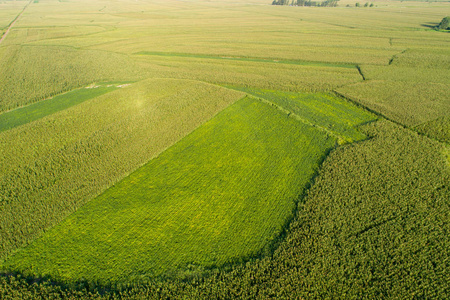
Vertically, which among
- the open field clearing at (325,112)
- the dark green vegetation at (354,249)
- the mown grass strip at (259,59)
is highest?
the mown grass strip at (259,59)

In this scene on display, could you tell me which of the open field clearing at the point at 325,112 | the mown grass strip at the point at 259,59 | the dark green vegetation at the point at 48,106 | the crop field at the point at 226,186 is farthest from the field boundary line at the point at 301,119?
the dark green vegetation at the point at 48,106

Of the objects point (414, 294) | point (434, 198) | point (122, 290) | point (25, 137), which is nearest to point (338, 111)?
point (434, 198)

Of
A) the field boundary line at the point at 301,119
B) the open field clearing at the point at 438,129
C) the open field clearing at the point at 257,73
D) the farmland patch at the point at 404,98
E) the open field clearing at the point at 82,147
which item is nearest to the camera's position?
the open field clearing at the point at 82,147

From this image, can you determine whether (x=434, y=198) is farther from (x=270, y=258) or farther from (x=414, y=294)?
(x=270, y=258)

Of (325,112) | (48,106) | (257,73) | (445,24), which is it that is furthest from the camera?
(445,24)

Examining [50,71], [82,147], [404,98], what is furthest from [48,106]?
[404,98]

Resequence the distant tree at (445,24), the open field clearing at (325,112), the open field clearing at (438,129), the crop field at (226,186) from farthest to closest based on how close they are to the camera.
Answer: the distant tree at (445,24) → the open field clearing at (325,112) → the open field clearing at (438,129) → the crop field at (226,186)

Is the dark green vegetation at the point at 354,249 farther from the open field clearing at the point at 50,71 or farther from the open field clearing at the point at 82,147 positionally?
the open field clearing at the point at 50,71

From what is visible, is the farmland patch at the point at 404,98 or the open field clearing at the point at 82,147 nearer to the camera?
the open field clearing at the point at 82,147

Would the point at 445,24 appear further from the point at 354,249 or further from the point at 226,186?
the point at 226,186
